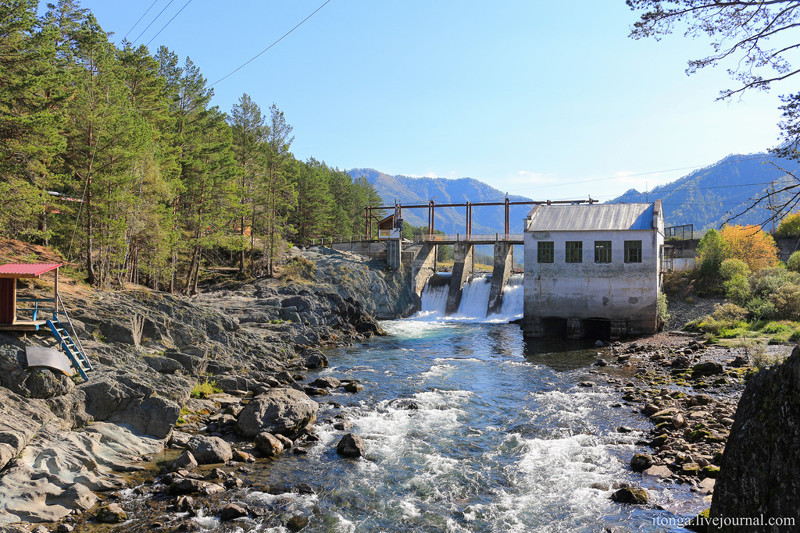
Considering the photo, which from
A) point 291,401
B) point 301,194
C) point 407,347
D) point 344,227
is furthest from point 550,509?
point 344,227

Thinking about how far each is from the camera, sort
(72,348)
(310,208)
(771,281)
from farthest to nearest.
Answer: (310,208)
(771,281)
(72,348)

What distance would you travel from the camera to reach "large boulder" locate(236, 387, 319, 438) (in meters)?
15.5

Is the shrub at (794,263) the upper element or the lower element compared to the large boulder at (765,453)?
upper

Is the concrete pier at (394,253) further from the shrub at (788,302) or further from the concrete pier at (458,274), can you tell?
the shrub at (788,302)

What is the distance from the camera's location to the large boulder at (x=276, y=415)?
51.0 feet

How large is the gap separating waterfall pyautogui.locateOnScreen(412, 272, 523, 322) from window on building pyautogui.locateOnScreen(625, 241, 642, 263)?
12.3m

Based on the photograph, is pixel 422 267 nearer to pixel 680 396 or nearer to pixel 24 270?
pixel 680 396

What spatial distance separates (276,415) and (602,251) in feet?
87.2

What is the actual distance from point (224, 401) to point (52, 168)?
16.8 meters

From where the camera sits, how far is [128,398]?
49.1ft

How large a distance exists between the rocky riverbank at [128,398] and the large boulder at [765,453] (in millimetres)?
10533

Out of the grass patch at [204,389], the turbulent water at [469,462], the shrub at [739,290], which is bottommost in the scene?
the turbulent water at [469,462]

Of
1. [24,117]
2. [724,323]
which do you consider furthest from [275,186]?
Result: [724,323]

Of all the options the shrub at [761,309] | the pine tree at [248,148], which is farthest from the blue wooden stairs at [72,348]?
the shrub at [761,309]
